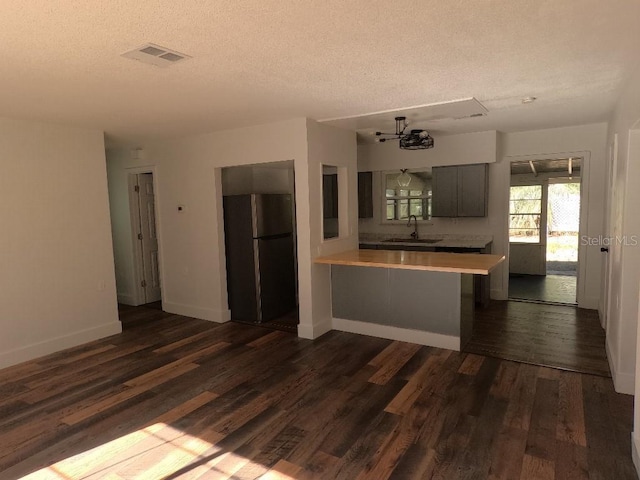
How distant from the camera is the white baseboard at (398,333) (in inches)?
161

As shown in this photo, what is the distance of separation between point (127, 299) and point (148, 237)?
1020 mm

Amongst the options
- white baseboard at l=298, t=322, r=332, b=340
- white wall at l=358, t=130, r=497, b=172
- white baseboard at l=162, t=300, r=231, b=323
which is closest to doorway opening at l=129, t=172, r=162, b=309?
white baseboard at l=162, t=300, r=231, b=323

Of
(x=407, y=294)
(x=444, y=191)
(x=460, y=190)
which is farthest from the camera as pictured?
(x=444, y=191)

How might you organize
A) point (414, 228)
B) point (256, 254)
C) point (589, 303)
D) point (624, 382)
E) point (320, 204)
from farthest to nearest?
point (414, 228)
point (589, 303)
point (256, 254)
point (320, 204)
point (624, 382)

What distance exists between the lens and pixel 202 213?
17.3 feet

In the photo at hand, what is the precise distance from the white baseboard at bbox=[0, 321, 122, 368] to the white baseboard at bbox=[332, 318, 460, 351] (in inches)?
106

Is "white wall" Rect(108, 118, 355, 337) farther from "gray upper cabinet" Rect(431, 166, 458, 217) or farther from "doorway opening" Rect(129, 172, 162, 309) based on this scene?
"gray upper cabinet" Rect(431, 166, 458, 217)

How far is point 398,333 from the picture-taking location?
4398 millimetres

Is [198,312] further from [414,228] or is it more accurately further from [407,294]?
[414,228]

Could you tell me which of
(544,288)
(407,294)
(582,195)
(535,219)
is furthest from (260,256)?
(535,219)

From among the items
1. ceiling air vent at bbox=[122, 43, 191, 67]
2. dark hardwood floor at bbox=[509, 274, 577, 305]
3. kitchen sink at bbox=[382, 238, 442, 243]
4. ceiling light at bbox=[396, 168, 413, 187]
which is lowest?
dark hardwood floor at bbox=[509, 274, 577, 305]

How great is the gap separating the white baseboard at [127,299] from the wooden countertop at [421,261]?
3372 millimetres

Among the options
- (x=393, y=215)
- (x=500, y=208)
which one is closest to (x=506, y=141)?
(x=500, y=208)

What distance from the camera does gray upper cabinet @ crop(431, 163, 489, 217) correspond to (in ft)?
18.8
